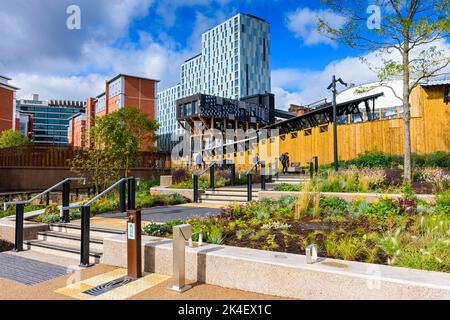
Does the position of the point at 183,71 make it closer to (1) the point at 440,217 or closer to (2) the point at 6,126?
(2) the point at 6,126

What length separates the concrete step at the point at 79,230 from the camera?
22.5ft

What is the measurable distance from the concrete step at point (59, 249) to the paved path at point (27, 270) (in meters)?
0.47

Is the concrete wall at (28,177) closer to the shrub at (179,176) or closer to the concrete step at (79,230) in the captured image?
the shrub at (179,176)

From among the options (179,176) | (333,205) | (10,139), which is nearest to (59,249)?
(333,205)

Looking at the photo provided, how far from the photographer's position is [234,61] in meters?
110

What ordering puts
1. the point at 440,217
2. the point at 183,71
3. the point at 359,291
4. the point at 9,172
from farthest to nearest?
1. the point at 183,71
2. the point at 9,172
3. the point at 440,217
4. the point at 359,291

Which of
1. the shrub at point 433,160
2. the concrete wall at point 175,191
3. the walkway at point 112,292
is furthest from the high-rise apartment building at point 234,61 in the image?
the walkway at point 112,292

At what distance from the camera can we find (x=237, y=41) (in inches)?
4284

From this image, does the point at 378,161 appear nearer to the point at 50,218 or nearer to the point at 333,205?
the point at 333,205

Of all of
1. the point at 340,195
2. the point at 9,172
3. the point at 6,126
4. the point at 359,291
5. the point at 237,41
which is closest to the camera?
the point at 359,291

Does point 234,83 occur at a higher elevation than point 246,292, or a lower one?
higher

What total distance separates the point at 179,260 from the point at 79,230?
4.05 metres

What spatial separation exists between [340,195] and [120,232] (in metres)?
5.83
